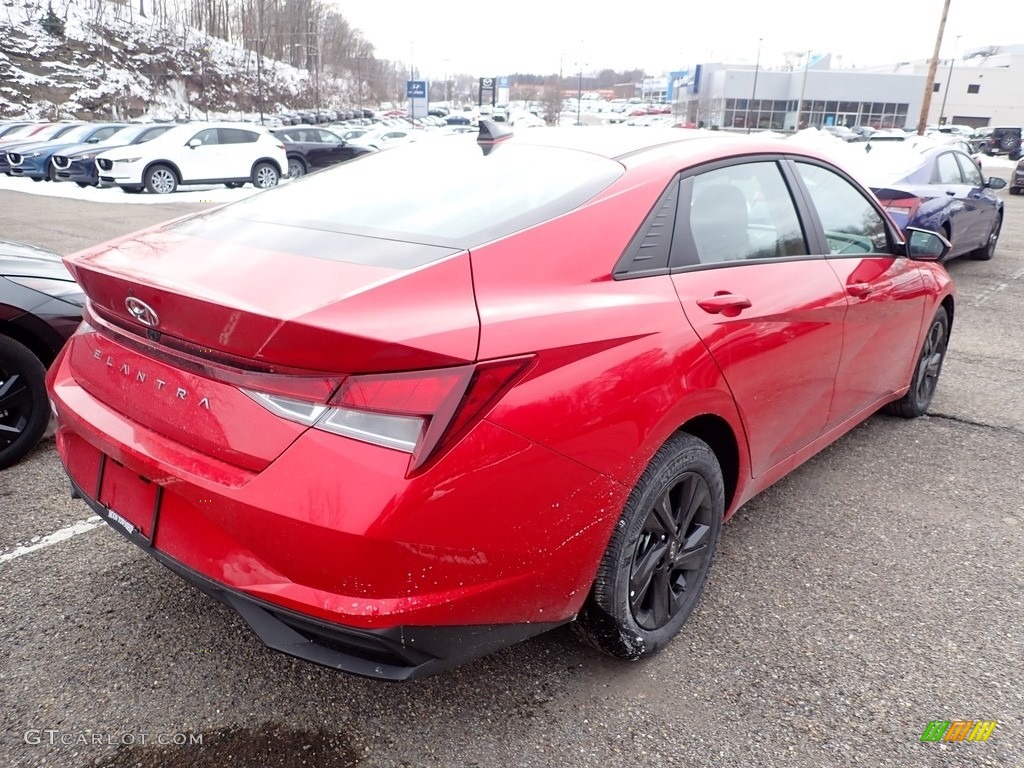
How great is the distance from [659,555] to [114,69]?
212ft

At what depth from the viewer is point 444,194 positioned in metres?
2.42

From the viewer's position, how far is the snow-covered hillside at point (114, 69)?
161 ft

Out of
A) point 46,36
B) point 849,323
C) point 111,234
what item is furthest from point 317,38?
point 849,323

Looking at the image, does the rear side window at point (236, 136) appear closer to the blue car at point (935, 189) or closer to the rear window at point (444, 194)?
the blue car at point (935, 189)

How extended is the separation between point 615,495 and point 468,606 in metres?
0.49

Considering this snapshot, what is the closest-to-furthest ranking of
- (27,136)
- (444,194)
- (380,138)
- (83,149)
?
(444,194) → (83,149) → (27,136) → (380,138)

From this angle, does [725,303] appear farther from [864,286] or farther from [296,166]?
[296,166]

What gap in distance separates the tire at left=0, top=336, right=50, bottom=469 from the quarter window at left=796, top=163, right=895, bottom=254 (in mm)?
3435

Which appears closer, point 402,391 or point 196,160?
point 402,391

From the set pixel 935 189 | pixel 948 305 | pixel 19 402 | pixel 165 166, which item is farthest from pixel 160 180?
pixel 948 305

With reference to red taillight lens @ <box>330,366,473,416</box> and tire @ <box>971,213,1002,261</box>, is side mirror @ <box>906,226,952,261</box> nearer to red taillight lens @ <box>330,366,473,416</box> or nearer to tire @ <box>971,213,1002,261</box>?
red taillight lens @ <box>330,366,473,416</box>

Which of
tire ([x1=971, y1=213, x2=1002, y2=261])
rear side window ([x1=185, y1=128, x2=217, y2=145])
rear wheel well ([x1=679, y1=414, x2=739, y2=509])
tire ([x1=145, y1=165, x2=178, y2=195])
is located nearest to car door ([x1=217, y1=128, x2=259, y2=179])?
rear side window ([x1=185, y1=128, x2=217, y2=145])

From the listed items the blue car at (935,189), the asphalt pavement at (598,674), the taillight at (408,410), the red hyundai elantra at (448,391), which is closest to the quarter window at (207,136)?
the blue car at (935,189)

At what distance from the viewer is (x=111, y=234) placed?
11.3 m
